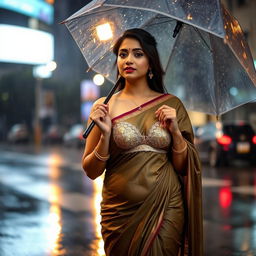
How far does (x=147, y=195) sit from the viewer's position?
11.1ft

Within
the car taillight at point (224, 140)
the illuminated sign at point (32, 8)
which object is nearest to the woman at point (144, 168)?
the car taillight at point (224, 140)

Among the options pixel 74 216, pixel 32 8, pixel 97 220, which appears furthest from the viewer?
pixel 32 8

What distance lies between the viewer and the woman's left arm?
337cm

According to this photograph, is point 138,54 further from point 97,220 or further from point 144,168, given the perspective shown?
point 97,220

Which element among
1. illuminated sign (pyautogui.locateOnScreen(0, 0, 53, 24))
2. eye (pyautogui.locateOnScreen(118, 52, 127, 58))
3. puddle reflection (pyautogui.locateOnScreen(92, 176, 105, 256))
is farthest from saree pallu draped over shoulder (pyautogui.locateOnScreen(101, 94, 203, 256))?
illuminated sign (pyautogui.locateOnScreen(0, 0, 53, 24))

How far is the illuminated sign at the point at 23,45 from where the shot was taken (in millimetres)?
59219

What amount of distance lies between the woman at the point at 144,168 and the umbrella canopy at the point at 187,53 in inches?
24.4

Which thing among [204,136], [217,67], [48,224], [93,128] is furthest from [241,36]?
[204,136]

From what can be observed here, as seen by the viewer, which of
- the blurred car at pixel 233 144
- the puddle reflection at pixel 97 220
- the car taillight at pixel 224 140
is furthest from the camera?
the car taillight at pixel 224 140

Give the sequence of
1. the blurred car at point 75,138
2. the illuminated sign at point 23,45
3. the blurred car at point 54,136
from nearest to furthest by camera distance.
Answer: the blurred car at point 75,138 < the blurred car at point 54,136 < the illuminated sign at point 23,45

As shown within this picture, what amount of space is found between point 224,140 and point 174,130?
17.0 m

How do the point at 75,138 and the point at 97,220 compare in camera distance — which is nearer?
the point at 97,220

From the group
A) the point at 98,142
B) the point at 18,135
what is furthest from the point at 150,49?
the point at 18,135

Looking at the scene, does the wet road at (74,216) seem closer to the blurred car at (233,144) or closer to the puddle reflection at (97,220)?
the puddle reflection at (97,220)
